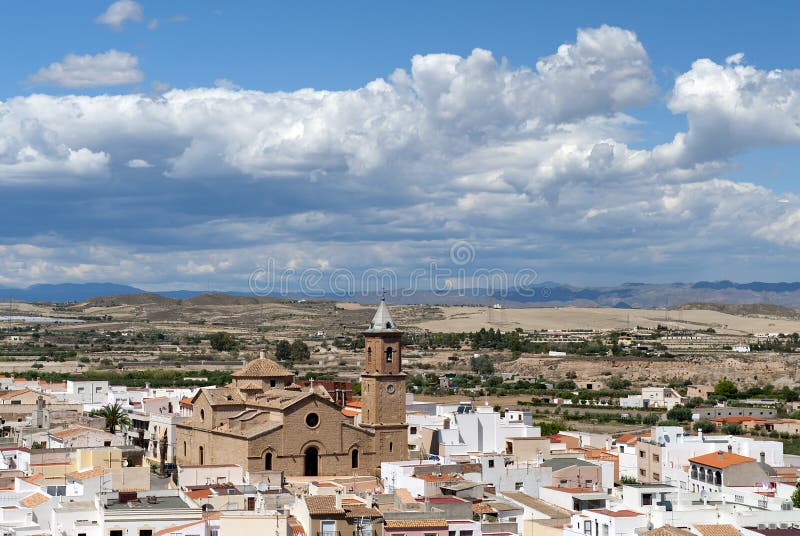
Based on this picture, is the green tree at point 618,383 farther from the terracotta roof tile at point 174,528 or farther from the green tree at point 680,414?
the terracotta roof tile at point 174,528

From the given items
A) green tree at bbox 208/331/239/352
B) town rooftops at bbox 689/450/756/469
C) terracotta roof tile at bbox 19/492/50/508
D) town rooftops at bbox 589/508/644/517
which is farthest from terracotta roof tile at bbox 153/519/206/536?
green tree at bbox 208/331/239/352

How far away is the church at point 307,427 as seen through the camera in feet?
195

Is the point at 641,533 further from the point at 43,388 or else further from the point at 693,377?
the point at 693,377

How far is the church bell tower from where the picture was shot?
206 ft

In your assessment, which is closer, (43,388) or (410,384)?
(43,388)

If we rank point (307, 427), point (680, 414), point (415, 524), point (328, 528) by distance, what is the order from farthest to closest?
1. point (680, 414)
2. point (307, 427)
3. point (328, 528)
4. point (415, 524)

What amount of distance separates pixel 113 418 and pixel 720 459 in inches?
1400

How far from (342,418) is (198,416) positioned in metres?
8.43

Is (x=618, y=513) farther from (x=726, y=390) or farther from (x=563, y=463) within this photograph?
(x=726, y=390)

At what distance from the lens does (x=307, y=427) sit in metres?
60.2

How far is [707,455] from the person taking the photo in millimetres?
55219

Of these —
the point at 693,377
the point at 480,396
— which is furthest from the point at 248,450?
the point at 693,377

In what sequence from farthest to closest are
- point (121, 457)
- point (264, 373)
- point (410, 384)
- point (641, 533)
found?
point (410, 384) < point (264, 373) < point (121, 457) < point (641, 533)

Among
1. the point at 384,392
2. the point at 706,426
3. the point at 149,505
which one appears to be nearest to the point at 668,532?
the point at 149,505
